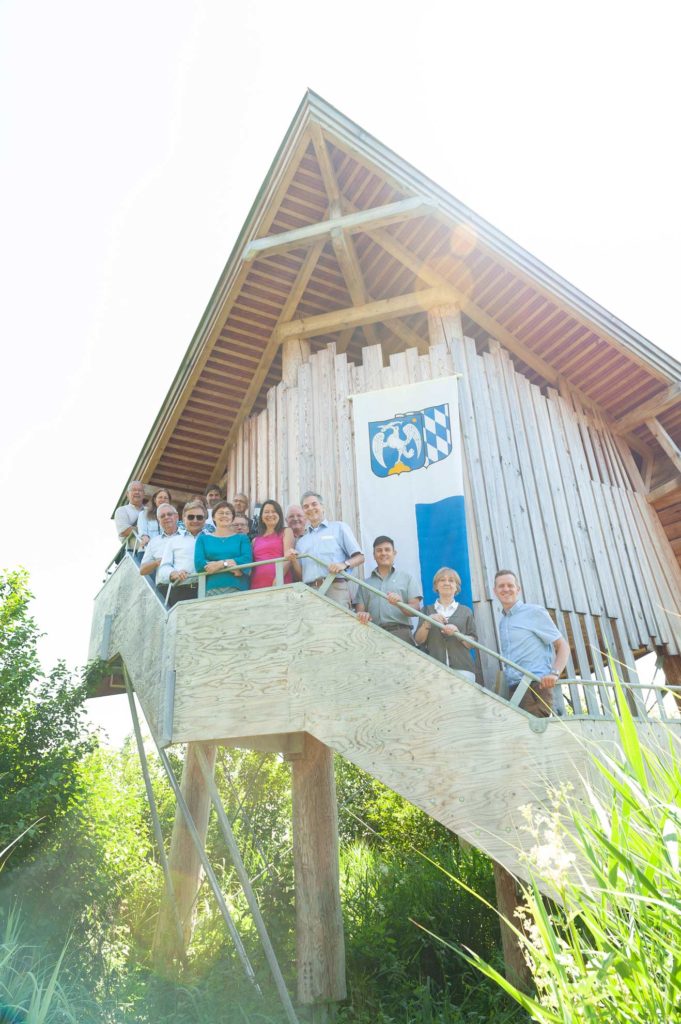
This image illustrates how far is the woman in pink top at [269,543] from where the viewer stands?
6.76 meters

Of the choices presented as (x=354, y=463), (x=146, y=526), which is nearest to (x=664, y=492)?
(x=354, y=463)

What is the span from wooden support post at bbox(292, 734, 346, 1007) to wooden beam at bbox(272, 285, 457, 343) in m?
5.48

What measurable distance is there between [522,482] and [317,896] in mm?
5054

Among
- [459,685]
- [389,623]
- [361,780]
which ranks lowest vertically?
[459,685]

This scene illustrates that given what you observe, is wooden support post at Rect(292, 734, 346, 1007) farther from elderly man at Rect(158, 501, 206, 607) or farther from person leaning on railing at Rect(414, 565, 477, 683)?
person leaning on railing at Rect(414, 565, 477, 683)

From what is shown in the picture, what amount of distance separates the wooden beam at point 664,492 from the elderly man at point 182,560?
665 cm

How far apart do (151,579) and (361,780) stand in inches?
481

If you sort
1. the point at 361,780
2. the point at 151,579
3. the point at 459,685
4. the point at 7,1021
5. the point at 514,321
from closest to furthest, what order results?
1. the point at 7,1021
2. the point at 459,685
3. the point at 151,579
4. the point at 514,321
5. the point at 361,780

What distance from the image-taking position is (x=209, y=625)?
20.8 feet

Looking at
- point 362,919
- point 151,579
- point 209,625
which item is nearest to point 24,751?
point 151,579

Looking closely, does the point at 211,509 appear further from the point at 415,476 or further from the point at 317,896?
the point at 317,896

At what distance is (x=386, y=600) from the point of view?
20.4 feet

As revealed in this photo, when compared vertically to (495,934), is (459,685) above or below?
above

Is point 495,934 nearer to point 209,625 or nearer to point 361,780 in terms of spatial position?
point 209,625
